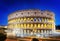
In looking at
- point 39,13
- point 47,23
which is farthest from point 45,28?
point 39,13

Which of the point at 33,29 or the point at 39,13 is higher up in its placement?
the point at 39,13

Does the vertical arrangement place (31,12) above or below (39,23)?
above

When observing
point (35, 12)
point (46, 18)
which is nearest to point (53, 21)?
point (46, 18)

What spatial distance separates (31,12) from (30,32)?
1836 millimetres

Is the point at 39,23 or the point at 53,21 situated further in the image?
the point at 53,21

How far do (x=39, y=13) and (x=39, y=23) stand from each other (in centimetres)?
86

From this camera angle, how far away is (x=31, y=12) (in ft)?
42.3

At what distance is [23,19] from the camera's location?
13.1 meters

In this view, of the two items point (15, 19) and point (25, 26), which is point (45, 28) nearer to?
point (25, 26)

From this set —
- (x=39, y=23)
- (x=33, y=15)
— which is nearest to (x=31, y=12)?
(x=33, y=15)

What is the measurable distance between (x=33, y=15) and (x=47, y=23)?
1.37 meters

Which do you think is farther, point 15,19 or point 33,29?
point 15,19

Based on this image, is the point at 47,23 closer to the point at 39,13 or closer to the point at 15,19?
the point at 39,13

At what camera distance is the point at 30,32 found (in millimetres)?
12062
